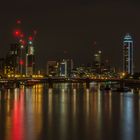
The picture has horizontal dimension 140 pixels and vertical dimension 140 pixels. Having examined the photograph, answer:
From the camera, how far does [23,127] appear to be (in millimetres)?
25984

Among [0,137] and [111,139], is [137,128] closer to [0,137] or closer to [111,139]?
[111,139]

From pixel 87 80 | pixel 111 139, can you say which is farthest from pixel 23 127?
pixel 87 80

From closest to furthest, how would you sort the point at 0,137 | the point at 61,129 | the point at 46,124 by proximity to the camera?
the point at 0,137 < the point at 61,129 < the point at 46,124

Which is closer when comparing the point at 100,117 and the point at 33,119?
the point at 33,119

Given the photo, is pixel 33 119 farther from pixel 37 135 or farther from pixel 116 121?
pixel 37 135

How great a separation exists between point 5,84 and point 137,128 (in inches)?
3691

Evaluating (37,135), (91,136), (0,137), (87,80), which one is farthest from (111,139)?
(87,80)

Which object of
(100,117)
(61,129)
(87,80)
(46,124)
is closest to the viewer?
(61,129)

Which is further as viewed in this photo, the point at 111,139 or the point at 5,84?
the point at 5,84

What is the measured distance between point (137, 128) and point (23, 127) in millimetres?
6090

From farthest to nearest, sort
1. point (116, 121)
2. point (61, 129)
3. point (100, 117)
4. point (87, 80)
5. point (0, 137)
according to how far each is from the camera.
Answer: point (87, 80) < point (100, 117) < point (116, 121) < point (61, 129) < point (0, 137)

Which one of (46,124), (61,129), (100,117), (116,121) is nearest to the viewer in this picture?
(61,129)

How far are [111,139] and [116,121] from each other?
27.7ft

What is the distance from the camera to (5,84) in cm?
11769
